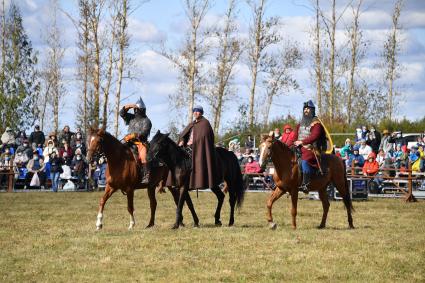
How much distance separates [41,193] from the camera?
31.7m

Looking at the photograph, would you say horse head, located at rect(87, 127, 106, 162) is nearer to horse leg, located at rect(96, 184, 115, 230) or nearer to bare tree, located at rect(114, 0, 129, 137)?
horse leg, located at rect(96, 184, 115, 230)

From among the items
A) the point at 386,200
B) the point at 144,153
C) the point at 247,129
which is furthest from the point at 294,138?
the point at 247,129

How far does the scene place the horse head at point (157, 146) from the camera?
56.2ft

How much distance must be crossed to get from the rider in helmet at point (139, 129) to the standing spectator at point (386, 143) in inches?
596

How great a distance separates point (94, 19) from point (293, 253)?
28440 mm

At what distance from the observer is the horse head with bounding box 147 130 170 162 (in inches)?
675

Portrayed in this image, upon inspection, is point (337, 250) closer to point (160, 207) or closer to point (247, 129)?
point (160, 207)

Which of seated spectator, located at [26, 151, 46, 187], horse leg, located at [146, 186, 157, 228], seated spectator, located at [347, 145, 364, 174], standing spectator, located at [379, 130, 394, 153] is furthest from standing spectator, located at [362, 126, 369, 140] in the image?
horse leg, located at [146, 186, 157, 228]

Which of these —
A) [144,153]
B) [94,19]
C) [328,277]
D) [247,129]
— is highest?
[94,19]

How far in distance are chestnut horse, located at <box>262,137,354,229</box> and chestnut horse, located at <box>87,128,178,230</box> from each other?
239 cm

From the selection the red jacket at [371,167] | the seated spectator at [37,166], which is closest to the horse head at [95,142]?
the red jacket at [371,167]

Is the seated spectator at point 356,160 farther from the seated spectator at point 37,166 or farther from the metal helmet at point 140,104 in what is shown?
the metal helmet at point 140,104

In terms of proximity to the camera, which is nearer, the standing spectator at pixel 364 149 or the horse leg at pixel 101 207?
the horse leg at pixel 101 207

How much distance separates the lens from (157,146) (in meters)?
17.2
